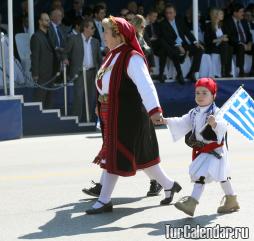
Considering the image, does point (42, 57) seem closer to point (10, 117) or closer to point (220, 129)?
point (10, 117)

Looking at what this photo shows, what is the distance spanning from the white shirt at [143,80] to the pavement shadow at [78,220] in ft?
3.44

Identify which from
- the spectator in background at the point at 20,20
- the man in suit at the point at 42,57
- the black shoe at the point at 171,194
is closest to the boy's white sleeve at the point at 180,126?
the black shoe at the point at 171,194

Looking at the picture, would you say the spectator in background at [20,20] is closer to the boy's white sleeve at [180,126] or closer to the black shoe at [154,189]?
the black shoe at [154,189]

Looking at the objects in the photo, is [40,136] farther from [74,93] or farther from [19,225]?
[19,225]

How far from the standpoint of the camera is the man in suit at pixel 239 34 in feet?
55.9

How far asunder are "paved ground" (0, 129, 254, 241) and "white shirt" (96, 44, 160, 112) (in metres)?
1.02

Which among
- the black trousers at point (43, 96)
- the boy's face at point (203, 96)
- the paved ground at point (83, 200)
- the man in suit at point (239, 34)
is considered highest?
the man in suit at point (239, 34)

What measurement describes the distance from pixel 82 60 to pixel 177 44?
2.51 metres

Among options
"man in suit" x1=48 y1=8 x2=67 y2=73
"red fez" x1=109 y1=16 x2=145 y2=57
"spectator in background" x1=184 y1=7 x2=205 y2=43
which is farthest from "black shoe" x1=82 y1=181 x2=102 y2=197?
"spectator in background" x1=184 y1=7 x2=205 y2=43

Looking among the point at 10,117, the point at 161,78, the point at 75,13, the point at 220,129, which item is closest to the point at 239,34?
the point at 161,78

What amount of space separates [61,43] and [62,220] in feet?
25.8

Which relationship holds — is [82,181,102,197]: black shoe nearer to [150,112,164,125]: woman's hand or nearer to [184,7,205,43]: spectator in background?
[150,112,164,125]: woman's hand

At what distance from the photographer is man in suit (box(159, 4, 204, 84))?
52.4 feet

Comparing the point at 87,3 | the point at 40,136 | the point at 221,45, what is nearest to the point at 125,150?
the point at 40,136
